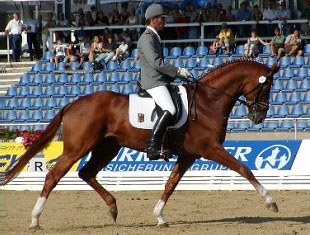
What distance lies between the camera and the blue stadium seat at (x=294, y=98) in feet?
78.8

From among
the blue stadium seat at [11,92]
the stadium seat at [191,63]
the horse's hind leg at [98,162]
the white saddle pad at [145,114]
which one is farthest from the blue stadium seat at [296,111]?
the white saddle pad at [145,114]

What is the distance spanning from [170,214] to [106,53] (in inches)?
566

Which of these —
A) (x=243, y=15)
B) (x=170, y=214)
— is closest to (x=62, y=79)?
(x=243, y=15)

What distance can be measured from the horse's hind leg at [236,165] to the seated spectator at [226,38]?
14.2m

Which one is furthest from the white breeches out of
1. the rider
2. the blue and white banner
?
the blue and white banner

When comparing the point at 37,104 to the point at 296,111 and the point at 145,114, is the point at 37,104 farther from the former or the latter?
the point at 145,114

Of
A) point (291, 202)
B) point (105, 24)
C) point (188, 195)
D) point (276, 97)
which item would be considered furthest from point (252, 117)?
point (105, 24)

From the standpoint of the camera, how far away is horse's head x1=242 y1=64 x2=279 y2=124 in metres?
12.2

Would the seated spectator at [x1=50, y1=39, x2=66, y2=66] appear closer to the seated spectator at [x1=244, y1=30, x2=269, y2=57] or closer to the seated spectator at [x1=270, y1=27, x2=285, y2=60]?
the seated spectator at [x1=244, y1=30, x2=269, y2=57]

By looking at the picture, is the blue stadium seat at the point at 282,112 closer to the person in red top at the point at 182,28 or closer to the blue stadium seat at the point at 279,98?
the blue stadium seat at the point at 279,98

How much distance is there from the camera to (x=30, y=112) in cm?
2655

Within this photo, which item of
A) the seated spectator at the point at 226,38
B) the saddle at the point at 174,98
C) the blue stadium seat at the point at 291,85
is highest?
Result: the saddle at the point at 174,98

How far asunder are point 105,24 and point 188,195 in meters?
13.0

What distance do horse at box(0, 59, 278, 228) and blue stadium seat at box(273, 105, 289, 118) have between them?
37.7ft
